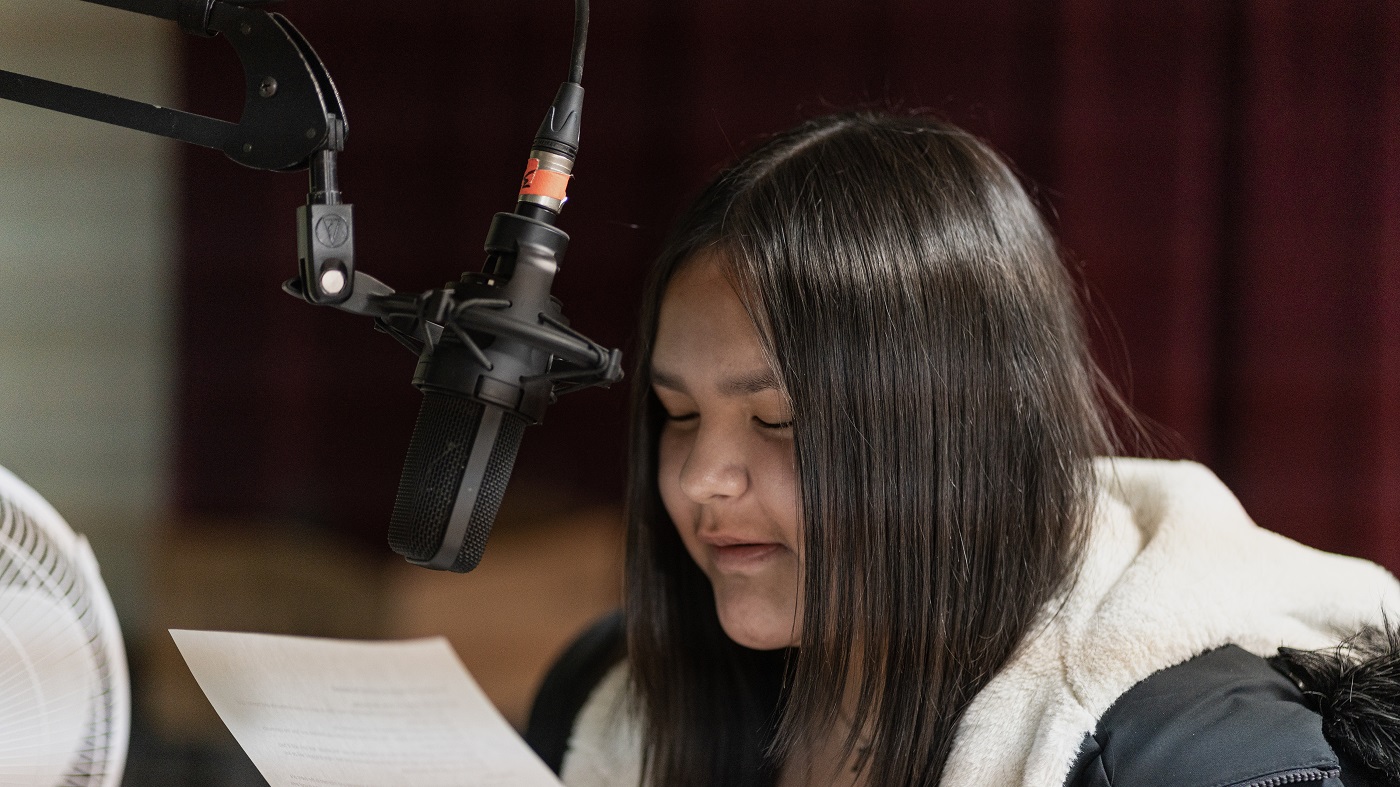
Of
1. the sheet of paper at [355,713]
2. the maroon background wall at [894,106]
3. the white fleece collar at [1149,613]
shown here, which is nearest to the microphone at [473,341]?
the sheet of paper at [355,713]

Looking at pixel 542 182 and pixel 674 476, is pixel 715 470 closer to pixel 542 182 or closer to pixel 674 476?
pixel 674 476

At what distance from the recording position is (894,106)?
5.84 ft

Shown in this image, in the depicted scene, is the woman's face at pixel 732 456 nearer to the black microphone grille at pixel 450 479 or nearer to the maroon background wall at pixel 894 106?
the black microphone grille at pixel 450 479

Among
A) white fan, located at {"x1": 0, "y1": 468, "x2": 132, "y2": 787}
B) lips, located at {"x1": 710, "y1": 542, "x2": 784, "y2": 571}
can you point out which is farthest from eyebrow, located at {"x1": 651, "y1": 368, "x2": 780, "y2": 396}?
white fan, located at {"x1": 0, "y1": 468, "x2": 132, "y2": 787}

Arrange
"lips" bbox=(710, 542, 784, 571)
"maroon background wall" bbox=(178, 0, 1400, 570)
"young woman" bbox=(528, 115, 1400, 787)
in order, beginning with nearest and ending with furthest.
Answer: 1. "young woman" bbox=(528, 115, 1400, 787)
2. "lips" bbox=(710, 542, 784, 571)
3. "maroon background wall" bbox=(178, 0, 1400, 570)

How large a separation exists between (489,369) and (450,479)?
0.20 ft

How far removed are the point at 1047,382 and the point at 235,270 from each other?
2.06 metres

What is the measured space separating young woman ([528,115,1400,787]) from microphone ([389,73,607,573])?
0.27m

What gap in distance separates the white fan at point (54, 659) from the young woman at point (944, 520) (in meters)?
0.39

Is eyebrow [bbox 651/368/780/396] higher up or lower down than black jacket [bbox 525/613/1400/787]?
higher up

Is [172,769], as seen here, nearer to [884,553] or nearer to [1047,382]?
[884,553]

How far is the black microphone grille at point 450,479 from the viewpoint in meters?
0.53

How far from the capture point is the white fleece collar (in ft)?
2.43

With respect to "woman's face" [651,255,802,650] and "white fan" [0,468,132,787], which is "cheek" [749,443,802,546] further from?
"white fan" [0,468,132,787]
